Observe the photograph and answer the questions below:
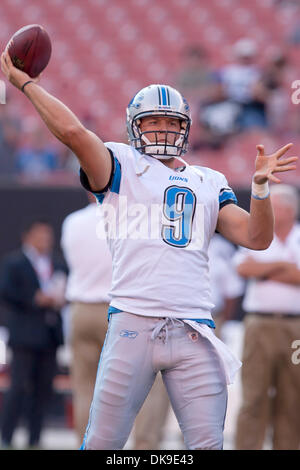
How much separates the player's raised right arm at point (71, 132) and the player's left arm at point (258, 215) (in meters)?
0.51

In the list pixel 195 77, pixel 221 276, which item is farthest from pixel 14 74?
pixel 195 77

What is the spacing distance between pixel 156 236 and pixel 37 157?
6.55m

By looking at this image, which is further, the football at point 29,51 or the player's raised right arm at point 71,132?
the football at point 29,51

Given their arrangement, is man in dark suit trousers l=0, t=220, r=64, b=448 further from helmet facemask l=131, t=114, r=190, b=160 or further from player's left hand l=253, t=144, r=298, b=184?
player's left hand l=253, t=144, r=298, b=184

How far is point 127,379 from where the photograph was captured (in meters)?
2.89

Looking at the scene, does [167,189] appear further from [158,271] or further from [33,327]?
[33,327]

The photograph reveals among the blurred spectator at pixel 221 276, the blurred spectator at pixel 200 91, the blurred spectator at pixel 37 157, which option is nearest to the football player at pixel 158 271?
the blurred spectator at pixel 221 276

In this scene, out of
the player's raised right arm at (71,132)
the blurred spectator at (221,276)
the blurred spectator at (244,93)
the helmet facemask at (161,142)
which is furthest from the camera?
the blurred spectator at (244,93)

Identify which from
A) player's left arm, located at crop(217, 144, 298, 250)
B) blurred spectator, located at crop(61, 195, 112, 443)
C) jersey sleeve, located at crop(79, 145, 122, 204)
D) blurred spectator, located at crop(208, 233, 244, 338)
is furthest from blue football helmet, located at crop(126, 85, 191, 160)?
blurred spectator, located at crop(208, 233, 244, 338)

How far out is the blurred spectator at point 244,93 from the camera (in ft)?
31.0

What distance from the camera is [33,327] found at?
6691 millimetres

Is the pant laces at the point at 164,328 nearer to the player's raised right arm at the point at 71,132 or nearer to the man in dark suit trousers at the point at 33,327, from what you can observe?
the player's raised right arm at the point at 71,132

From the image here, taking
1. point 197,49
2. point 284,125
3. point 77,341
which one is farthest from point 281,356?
point 197,49

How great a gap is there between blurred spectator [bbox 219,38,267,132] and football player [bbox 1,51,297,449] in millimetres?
6424
